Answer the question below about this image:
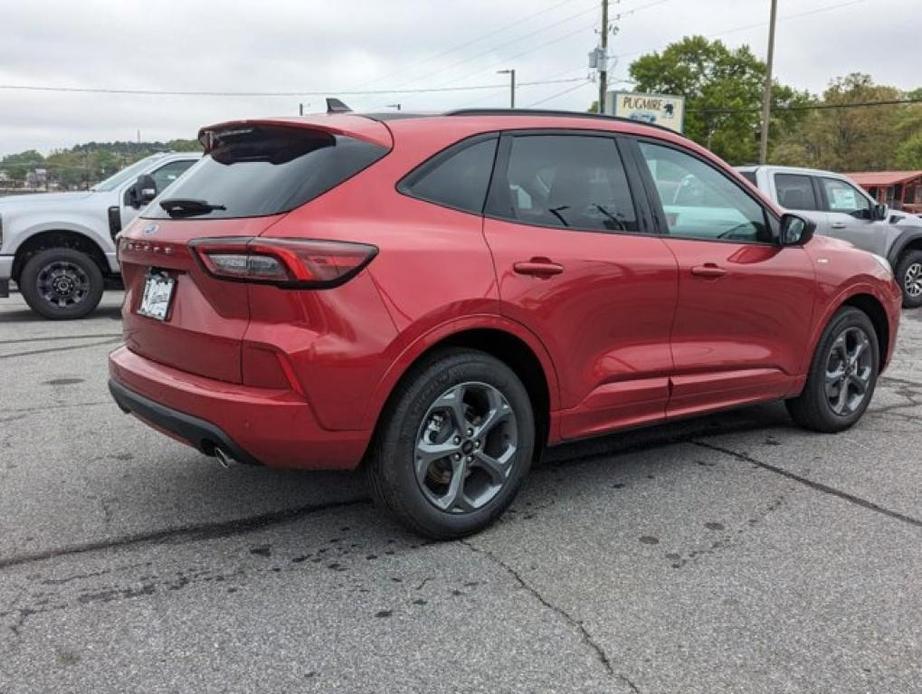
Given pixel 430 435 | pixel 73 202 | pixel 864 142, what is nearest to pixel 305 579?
pixel 430 435

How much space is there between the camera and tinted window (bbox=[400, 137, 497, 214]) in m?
Result: 3.29

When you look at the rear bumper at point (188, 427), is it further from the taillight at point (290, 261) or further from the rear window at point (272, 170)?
the rear window at point (272, 170)

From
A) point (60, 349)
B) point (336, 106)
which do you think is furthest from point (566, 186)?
point (60, 349)

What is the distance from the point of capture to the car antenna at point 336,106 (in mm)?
3998

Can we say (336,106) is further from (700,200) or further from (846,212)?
(846,212)

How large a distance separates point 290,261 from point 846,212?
10.1 metres

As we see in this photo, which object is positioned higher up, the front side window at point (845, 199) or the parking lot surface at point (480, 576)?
the front side window at point (845, 199)

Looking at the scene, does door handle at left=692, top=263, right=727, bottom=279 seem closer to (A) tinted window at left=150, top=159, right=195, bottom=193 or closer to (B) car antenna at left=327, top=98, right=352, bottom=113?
(B) car antenna at left=327, top=98, right=352, bottom=113

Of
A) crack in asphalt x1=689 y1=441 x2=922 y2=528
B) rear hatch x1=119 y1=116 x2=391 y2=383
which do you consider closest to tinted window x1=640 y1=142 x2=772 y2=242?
crack in asphalt x1=689 y1=441 x2=922 y2=528

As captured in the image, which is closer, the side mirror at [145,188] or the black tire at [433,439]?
the black tire at [433,439]

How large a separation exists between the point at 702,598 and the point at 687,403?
1.42 m

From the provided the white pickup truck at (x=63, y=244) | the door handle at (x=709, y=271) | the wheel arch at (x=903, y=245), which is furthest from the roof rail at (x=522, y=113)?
the wheel arch at (x=903, y=245)

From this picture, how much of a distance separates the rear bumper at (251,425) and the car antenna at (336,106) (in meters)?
1.52

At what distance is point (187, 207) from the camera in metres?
3.37
